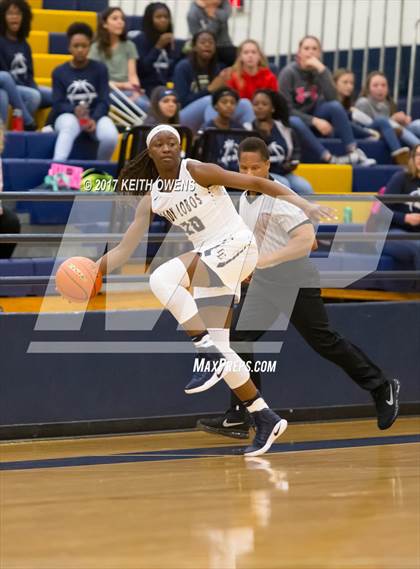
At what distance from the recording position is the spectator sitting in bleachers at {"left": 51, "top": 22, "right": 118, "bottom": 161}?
34.6 feet

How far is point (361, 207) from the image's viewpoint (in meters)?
9.38

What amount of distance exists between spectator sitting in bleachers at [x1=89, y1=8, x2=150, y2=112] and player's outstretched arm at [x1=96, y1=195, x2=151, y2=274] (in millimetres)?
4216

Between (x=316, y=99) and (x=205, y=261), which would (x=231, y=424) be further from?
(x=316, y=99)

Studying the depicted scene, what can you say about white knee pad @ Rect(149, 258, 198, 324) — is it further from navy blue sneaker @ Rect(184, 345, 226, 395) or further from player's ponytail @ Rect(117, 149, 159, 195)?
player's ponytail @ Rect(117, 149, 159, 195)

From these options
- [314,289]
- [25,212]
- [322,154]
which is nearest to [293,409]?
[314,289]

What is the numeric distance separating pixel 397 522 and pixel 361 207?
4268 millimetres

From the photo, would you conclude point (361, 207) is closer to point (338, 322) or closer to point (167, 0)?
point (338, 322)

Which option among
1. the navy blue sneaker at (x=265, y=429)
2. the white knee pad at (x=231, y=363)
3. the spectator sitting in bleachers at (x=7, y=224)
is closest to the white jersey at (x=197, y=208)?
the white knee pad at (x=231, y=363)

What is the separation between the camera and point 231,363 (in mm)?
7238

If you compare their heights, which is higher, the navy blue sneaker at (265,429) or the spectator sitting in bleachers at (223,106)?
the spectator sitting in bleachers at (223,106)

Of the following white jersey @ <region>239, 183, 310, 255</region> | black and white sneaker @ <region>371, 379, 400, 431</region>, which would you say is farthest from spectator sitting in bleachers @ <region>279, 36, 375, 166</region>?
black and white sneaker @ <region>371, 379, 400, 431</region>

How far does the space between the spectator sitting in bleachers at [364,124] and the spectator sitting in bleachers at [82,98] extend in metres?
2.77
